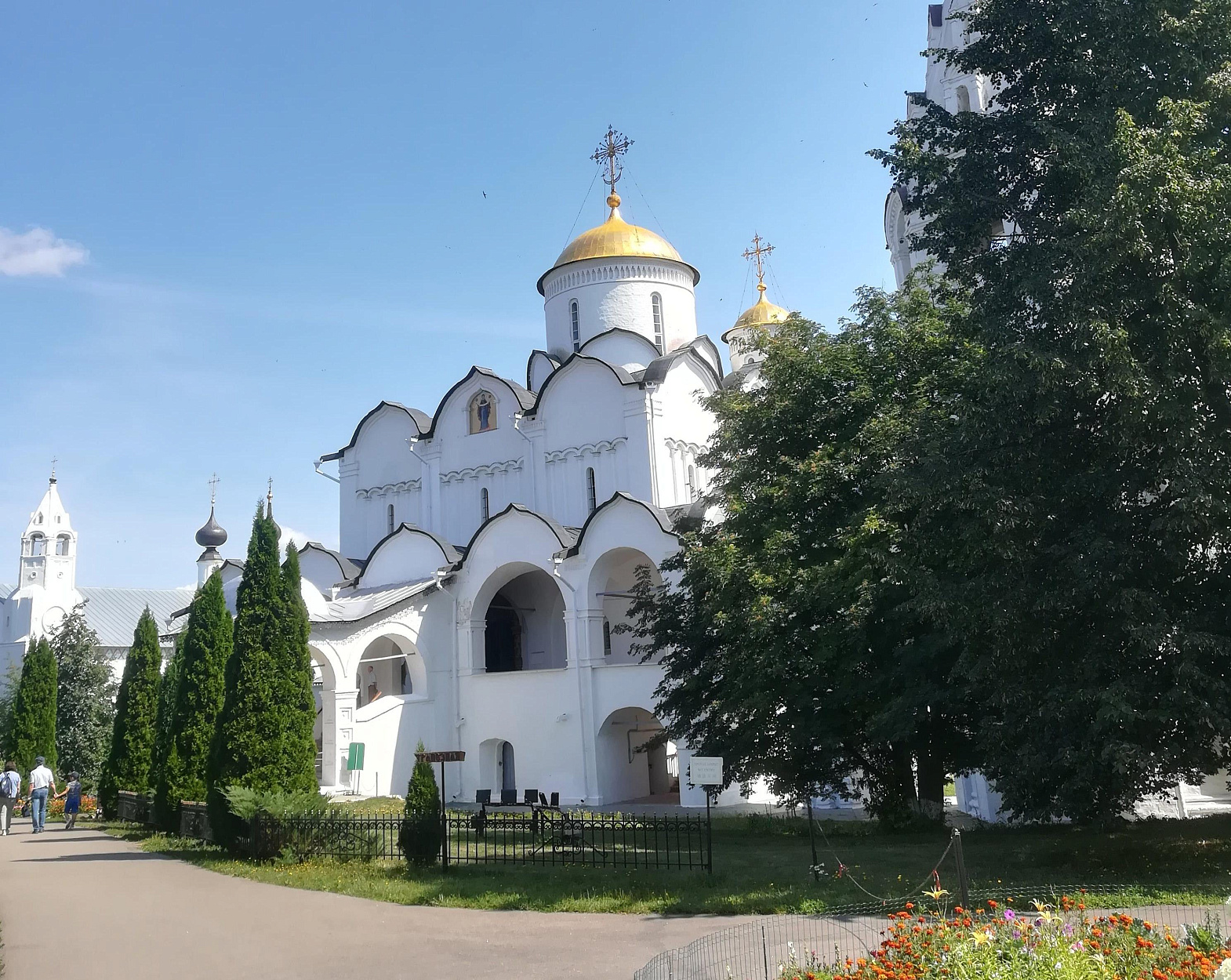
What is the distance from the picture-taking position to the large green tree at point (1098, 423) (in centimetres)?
817

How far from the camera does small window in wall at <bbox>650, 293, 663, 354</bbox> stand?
28.9m

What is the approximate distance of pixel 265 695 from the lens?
13.5m

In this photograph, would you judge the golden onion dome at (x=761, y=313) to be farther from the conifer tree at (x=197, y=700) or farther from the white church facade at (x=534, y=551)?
the conifer tree at (x=197, y=700)

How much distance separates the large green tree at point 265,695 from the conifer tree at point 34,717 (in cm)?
1211

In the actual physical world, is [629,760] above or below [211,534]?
below

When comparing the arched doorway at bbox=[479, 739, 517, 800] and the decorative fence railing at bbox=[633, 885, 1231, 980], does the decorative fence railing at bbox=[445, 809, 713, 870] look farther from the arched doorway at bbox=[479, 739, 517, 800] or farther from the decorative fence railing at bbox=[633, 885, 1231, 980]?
the arched doorway at bbox=[479, 739, 517, 800]

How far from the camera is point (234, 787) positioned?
12773 mm

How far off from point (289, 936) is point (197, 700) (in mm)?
8643

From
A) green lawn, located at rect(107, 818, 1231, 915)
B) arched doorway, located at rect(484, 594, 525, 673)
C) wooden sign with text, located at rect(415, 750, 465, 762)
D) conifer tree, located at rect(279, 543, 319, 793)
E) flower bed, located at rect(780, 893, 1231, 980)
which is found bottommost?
green lawn, located at rect(107, 818, 1231, 915)

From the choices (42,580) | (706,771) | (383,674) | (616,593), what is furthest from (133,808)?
(42,580)

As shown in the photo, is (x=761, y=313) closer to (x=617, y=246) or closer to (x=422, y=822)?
(x=617, y=246)

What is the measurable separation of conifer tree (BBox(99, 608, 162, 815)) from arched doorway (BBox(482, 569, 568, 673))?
920cm

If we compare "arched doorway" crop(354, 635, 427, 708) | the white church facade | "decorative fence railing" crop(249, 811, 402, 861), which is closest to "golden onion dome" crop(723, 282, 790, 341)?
the white church facade

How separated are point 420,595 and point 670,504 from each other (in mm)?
6379
